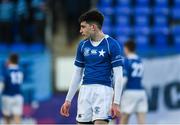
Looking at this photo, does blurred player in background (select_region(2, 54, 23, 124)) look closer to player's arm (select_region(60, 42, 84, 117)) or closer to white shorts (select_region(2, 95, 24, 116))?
white shorts (select_region(2, 95, 24, 116))

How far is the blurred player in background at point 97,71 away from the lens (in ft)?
25.2

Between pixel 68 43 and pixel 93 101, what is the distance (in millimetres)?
10605

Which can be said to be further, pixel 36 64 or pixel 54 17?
pixel 54 17

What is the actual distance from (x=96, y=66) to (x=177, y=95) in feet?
27.7

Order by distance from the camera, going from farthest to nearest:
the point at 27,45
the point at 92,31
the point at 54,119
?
the point at 27,45 → the point at 54,119 → the point at 92,31

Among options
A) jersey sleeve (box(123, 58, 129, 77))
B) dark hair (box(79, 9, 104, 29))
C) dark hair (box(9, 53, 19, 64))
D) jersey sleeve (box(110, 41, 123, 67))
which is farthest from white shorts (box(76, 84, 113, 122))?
→ dark hair (box(9, 53, 19, 64))

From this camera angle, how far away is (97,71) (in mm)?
7766

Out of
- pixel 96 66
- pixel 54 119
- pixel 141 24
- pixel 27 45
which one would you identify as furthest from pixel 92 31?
pixel 141 24

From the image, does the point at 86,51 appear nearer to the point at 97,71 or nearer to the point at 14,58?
the point at 97,71

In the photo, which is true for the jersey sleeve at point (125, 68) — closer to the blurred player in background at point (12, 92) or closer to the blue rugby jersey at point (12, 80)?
the blurred player in background at point (12, 92)

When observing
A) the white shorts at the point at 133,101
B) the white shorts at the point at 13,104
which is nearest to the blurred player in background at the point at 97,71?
the white shorts at the point at 133,101

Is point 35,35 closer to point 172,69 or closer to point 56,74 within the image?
point 56,74

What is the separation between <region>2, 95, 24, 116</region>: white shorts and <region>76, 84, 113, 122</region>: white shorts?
7.18 metres

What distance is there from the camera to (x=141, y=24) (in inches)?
738
